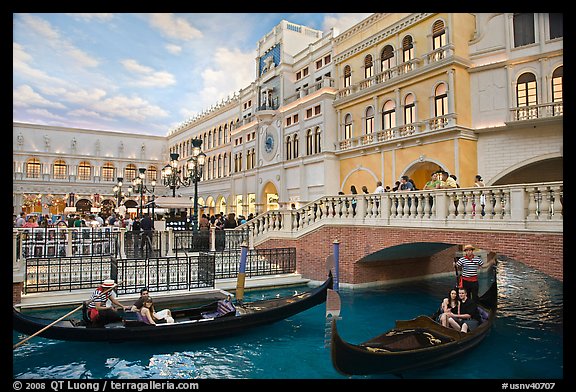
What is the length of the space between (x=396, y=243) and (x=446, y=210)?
5.54ft

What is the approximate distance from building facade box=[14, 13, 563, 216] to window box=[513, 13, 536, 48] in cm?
3

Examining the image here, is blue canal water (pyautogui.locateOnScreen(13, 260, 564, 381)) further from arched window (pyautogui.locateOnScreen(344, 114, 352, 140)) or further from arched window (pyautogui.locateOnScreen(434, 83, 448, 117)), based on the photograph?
arched window (pyautogui.locateOnScreen(344, 114, 352, 140))

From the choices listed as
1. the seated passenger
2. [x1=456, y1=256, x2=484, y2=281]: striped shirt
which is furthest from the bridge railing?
the seated passenger

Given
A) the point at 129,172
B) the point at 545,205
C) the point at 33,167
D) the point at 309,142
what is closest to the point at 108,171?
the point at 129,172

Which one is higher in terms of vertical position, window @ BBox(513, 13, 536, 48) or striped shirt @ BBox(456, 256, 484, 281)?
window @ BBox(513, 13, 536, 48)

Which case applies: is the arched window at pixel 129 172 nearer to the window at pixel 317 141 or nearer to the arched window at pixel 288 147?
the arched window at pixel 288 147

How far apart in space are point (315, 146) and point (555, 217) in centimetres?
1459

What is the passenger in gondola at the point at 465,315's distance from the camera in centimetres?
670

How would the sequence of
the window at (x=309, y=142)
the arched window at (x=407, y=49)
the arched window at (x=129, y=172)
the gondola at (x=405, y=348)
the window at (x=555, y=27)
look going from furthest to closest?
the arched window at (x=129, y=172) → the window at (x=309, y=142) → the arched window at (x=407, y=49) → the window at (x=555, y=27) → the gondola at (x=405, y=348)

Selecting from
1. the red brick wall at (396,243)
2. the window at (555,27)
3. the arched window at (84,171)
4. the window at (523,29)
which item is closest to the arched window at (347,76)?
the window at (523,29)

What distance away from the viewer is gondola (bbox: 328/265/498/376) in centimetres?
504

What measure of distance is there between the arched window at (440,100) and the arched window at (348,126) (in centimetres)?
498
